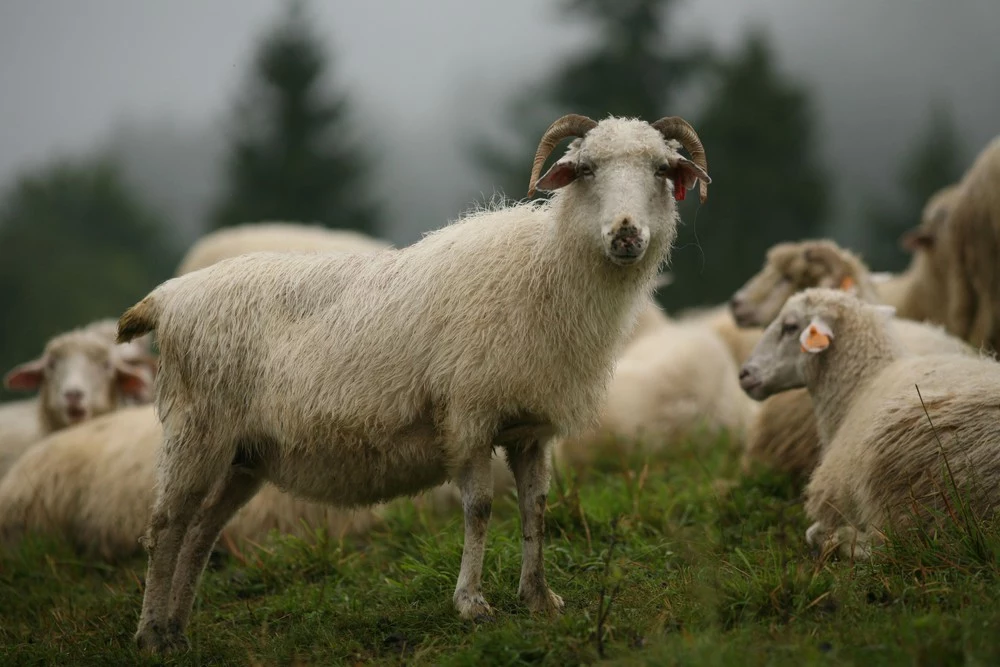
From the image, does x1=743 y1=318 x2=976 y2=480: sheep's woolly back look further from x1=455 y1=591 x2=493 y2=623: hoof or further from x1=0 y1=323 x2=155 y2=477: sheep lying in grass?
x1=0 y1=323 x2=155 y2=477: sheep lying in grass

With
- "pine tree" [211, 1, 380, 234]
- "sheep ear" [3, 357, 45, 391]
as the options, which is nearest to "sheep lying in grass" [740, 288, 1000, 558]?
"sheep ear" [3, 357, 45, 391]

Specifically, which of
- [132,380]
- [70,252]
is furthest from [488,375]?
[70,252]

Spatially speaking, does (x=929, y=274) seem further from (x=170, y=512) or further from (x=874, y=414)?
(x=170, y=512)

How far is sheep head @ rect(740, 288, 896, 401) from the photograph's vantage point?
5.71 meters

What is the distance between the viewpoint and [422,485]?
15.6ft

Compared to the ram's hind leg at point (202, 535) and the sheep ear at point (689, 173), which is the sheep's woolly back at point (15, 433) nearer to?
the ram's hind leg at point (202, 535)

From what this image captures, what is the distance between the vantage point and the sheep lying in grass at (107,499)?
6.53m

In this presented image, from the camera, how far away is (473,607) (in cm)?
438

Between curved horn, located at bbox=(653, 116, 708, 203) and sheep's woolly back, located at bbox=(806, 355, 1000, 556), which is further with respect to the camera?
curved horn, located at bbox=(653, 116, 708, 203)

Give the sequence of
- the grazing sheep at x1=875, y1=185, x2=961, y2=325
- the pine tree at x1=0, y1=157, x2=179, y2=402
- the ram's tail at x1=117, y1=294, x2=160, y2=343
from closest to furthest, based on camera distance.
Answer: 1. the ram's tail at x1=117, y1=294, x2=160, y2=343
2. the grazing sheep at x1=875, y1=185, x2=961, y2=325
3. the pine tree at x1=0, y1=157, x2=179, y2=402

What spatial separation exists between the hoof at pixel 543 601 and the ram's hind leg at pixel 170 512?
4.99ft

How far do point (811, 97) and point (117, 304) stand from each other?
23113mm

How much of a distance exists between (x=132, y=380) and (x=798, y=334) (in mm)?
5227

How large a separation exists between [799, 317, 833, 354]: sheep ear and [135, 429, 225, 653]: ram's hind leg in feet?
9.86
